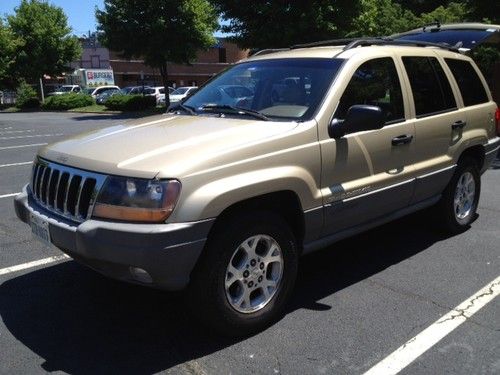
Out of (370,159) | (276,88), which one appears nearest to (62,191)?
(276,88)

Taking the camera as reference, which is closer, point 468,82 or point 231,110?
point 231,110

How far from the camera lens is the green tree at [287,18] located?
2078cm

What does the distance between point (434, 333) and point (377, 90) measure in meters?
1.89

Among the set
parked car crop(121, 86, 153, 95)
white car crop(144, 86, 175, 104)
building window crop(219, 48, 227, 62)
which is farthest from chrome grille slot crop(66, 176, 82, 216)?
building window crop(219, 48, 227, 62)

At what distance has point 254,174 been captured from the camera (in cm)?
334

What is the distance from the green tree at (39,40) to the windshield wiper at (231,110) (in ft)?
130

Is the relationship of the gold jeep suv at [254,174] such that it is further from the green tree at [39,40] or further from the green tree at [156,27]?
the green tree at [39,40]

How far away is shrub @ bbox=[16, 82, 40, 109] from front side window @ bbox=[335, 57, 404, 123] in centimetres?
4028

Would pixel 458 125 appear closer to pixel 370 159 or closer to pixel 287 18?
pixel 370 159

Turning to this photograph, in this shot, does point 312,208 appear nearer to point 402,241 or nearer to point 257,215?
point 257,215

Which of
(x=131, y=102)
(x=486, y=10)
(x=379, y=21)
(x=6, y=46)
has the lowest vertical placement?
(x=131, y=102)

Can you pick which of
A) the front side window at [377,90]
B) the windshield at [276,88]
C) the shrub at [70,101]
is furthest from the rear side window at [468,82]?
the shrub at [70,101]

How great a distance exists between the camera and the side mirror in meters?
3.70

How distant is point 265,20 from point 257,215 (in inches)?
753
